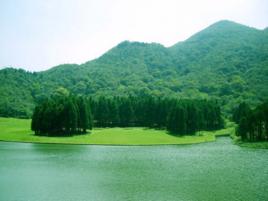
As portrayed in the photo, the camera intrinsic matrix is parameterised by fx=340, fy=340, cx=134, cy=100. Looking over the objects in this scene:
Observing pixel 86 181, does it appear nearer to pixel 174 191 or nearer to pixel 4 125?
pixel 174 191

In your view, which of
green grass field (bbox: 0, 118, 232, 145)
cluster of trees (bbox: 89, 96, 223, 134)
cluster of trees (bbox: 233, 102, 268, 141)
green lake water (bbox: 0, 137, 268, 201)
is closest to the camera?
green lake water (bbox: 0, 137, 268, 201)

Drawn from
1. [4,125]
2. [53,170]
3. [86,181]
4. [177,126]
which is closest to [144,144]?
[177,126]

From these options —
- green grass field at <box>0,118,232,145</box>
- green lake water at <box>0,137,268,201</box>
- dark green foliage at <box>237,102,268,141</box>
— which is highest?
dark green foliage at <box>237,102,268,141</box>

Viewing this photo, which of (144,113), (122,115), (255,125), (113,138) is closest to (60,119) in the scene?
(113,138)

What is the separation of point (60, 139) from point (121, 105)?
4164 centimetres

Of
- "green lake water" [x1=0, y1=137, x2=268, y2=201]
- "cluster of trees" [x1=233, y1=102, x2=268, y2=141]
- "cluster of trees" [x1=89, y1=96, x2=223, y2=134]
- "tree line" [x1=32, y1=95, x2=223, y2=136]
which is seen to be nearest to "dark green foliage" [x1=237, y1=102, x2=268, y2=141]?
"cluster of trees" [x1=233, y1=102, x2=268, y2=141]

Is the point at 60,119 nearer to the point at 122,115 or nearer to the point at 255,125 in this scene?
the point at 122,115

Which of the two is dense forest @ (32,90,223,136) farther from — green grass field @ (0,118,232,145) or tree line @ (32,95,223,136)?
green grass field @ (0,118,232,145)

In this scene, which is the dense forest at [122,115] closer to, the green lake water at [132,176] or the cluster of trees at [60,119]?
the cluster of trees at [60,119]

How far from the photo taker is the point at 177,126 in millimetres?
106000

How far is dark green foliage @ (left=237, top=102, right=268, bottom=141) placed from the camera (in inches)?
3383

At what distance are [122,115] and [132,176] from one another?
3231 inches

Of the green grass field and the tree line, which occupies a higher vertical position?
the tree line

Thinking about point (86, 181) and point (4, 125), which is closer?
point (86, 181)
